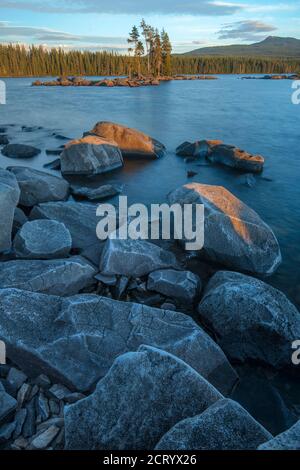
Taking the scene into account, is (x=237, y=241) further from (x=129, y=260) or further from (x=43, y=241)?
(x=43, y=241)

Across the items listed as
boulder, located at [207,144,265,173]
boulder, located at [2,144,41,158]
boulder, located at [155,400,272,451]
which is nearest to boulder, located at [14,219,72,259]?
boulder, located at [155,400,272,451]

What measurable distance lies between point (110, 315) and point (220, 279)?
2.69 meters

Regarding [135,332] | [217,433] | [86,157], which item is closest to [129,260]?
[135,332]

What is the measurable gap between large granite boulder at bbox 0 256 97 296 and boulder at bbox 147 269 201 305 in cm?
147

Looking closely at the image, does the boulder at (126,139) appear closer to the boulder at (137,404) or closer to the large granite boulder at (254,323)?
the large granite boulder at (254,323)

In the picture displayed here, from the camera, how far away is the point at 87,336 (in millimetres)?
5789

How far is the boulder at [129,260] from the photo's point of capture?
8.27 meters

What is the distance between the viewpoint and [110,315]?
6266 millimetres

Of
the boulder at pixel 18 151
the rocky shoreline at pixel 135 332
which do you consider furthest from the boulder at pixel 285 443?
the boulder at pixel 18 151

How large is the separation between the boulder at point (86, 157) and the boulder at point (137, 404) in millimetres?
13482

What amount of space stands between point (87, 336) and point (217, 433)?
2728 millimetres

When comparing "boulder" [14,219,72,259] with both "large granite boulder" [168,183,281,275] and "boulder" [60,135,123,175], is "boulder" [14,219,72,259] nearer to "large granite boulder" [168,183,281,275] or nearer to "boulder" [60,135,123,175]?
"large granite boulder" [168,183,281,275]
